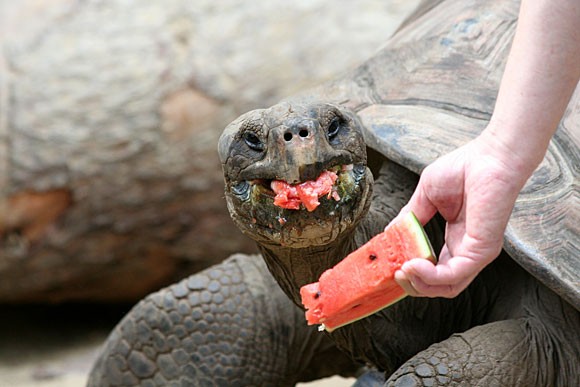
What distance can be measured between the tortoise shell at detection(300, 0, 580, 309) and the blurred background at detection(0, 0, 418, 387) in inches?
63.5

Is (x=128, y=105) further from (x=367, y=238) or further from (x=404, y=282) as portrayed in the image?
(x=404, y=282)

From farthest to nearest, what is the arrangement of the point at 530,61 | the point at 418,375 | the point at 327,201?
the point at 418,375
the point at 327,201
the point at 530,61

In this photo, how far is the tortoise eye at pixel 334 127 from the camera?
223 cm

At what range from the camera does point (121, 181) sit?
488 centimetres

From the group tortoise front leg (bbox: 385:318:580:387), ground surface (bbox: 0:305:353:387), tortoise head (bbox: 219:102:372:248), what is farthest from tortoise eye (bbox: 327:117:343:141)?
ground surface (bbox: 0:305:353:387)

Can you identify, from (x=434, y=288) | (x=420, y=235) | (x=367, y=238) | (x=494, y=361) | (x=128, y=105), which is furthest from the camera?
(x=128, y=105)

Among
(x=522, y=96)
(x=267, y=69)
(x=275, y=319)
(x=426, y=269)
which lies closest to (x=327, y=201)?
(x=426, y=269)

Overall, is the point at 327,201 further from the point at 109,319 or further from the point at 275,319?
the point at 109,319

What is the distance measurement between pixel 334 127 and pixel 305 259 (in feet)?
1.22

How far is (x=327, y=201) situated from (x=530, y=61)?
577 millimetres

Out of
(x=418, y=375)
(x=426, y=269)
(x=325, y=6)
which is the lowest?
(x=418, y=375)

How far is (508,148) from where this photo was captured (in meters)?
1.84

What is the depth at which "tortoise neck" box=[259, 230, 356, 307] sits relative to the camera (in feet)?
8.02

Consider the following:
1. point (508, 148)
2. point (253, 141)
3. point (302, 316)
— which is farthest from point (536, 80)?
point (302, 316)
